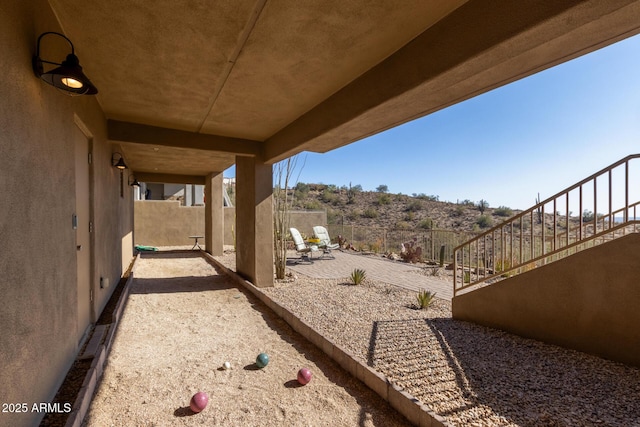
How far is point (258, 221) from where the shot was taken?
5.76m

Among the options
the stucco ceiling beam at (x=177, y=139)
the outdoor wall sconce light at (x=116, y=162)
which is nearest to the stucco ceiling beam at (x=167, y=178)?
the outdoor wall sconce light at (x=116, y=162)

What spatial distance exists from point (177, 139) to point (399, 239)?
370 inches

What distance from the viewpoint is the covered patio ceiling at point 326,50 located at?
190 centimetres

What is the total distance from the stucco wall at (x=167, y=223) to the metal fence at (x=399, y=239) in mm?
5184

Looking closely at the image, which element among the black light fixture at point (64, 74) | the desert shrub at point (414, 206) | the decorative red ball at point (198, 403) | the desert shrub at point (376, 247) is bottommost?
the desert shrub at point (376, 247)

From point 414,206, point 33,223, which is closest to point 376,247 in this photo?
point 33,223

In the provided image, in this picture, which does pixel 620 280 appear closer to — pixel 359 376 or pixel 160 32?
pixel 359 376

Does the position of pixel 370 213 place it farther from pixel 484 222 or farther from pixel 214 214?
pixel 214 214

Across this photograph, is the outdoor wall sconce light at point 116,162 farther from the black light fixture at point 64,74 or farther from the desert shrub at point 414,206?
the desert shrub at point 414,206

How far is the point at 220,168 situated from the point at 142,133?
448 centimetres

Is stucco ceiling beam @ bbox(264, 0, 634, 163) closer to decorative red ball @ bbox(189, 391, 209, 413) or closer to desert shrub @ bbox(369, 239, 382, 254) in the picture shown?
decorative red ball @ bbox(189, 391, 209, 413)

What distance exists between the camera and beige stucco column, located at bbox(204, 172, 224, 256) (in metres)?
10.1

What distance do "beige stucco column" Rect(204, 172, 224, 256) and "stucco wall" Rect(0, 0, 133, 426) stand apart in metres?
7.42

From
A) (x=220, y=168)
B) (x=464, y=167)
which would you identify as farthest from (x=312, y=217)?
(x=464, y=167)
